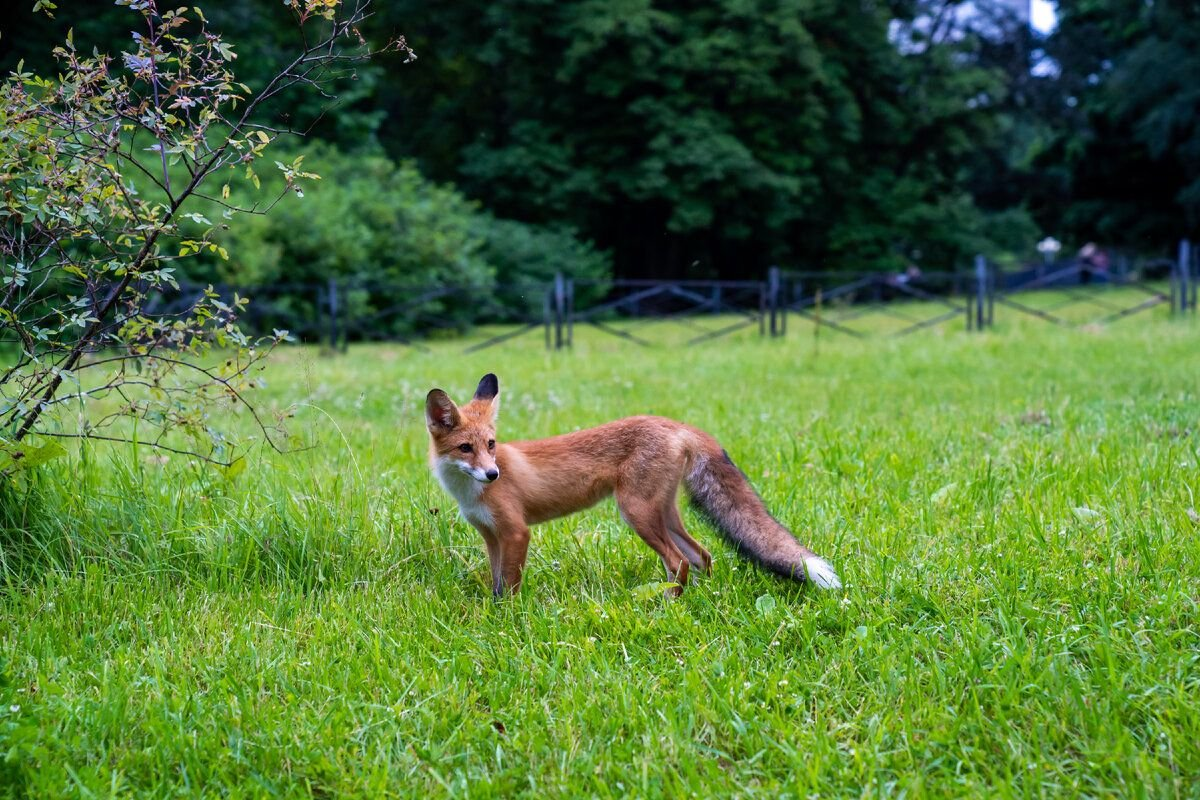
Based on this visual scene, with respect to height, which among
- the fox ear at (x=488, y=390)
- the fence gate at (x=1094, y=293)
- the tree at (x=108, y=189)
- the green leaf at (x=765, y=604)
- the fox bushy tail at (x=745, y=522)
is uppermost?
the tree at (x=108, y=189)

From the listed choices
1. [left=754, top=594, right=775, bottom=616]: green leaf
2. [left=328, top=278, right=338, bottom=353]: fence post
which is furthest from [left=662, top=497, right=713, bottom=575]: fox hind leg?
[left=328, top=278, right=338, bottom=353]: fence post

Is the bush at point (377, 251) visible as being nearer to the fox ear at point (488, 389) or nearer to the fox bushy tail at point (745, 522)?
the fox ear at point (488, 389)

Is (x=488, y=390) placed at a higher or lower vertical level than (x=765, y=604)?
higher

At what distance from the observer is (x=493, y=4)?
3203cm

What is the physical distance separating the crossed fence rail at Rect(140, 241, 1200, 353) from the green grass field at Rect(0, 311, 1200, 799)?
10.3 metres

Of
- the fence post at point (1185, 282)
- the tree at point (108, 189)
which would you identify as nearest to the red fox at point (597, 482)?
the tree at point (108, 189)

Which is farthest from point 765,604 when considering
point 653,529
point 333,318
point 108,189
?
point 333,318

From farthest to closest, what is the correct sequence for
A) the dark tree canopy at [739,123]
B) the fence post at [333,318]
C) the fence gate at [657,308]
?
the dark tree canopy at [739,123]
the fence gate at [657,308]
the fence post at [333,318]

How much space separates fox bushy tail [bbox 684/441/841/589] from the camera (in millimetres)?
3758

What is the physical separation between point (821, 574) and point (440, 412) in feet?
5.67

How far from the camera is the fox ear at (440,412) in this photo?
4105 mm

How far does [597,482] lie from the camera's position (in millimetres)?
4285

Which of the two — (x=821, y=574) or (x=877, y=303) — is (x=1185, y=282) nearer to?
(x=877, y=303)

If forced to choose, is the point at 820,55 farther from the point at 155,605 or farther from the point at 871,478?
the point at 155,605
